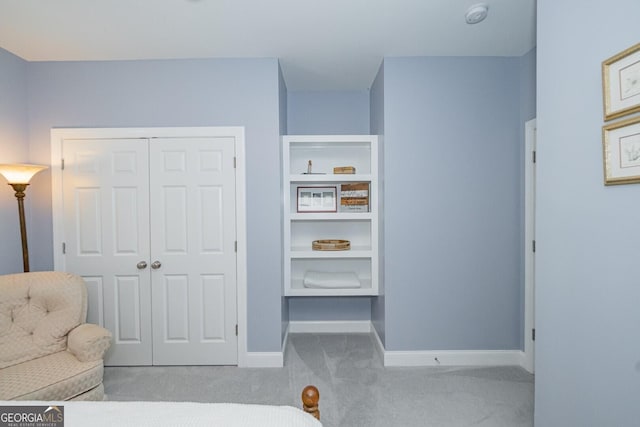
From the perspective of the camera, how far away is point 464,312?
115 inches

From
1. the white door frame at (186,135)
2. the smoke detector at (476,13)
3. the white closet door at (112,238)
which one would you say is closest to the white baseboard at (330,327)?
the white door frame at (186,135)

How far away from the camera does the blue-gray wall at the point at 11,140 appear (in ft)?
8.72

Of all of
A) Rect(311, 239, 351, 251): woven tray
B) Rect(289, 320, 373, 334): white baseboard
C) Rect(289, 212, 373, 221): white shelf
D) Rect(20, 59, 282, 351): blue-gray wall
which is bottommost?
Rect(289, 320, 373, 334): white baseboard

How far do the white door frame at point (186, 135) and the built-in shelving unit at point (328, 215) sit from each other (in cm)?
44

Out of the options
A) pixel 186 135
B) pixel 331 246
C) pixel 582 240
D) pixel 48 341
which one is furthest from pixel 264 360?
pixel 582 240

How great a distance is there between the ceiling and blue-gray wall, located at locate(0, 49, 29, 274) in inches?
6.4

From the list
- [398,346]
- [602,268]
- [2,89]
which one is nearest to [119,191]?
[2,89]

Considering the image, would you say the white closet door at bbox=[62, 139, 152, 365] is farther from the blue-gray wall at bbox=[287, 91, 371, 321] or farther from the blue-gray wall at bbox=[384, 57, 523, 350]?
the blue-gray wall at bbox=[384, 57, 523, 350]

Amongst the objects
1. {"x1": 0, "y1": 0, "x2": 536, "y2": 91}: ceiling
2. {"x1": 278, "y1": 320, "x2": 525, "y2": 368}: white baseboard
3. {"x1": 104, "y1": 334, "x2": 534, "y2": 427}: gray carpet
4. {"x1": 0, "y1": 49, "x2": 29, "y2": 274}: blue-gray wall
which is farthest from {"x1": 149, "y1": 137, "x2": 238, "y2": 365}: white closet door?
{"x1": 0, "y1": 49, "x2": 29, "y2": 274}: blue-gray wall

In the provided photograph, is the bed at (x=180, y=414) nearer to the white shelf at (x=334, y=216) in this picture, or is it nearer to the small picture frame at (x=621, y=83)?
the small picture frame at (x=621, y=83)

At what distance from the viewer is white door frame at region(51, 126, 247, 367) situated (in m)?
2.88

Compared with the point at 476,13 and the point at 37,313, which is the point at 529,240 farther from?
the point at 37,313

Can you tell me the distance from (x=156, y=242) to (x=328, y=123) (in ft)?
7.10

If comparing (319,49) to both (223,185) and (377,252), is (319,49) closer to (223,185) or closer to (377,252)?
(223,185)
